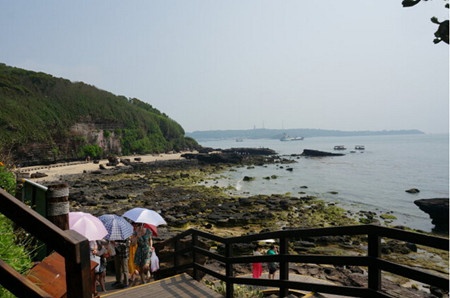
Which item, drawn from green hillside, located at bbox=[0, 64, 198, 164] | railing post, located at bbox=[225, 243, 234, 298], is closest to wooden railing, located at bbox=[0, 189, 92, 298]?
railing post, located at bbox=[225, 243, 234, 298]

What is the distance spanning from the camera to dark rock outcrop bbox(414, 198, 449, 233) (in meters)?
21.7

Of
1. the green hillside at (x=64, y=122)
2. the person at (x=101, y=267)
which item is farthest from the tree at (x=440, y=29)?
the green hillside at (x=64, y=122)

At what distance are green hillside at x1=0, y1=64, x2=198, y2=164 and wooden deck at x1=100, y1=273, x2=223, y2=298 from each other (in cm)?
4569

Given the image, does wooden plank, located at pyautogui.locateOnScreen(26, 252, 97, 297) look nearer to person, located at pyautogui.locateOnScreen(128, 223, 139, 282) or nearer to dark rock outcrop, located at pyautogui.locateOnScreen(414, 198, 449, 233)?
person, located at pyautogui.locateOnScreen(128, 223, 139, 282)

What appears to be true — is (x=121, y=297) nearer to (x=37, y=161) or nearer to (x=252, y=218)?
(x=252, y=218)

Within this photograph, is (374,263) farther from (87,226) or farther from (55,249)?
(87,226)

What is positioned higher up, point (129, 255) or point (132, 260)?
point (129, 255)

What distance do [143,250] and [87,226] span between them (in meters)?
1.57

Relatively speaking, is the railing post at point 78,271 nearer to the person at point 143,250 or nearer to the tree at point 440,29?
the tree at point 440,29

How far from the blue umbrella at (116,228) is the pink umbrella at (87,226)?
85 centimetres

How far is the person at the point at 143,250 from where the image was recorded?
21.8ft

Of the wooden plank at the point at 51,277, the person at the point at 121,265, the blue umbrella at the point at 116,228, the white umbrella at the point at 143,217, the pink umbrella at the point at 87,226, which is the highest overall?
the wooden plank at the point at 51,277

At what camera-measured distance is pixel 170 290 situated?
549 centimetres

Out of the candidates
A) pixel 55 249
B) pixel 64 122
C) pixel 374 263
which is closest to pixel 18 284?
pixel 55 249
